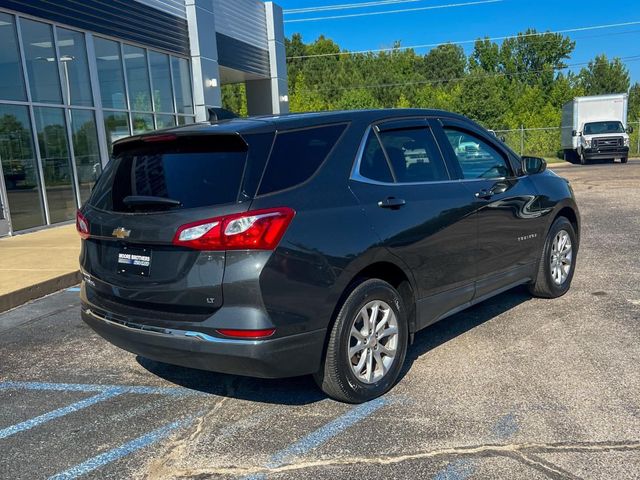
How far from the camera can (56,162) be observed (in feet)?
39.0

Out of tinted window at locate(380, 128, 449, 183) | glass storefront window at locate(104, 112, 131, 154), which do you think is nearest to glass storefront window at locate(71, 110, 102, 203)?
glass storefront window at locate(104, 112, 131, 154)

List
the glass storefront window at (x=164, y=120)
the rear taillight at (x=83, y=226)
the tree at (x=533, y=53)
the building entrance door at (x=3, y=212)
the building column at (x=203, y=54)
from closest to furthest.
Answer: the rear taillight at (x=83, y=226), the building entrance door at (x=3, y=212), the glass storefront window at (x=164, y=120), the building column at (x=203, y=54), the tree at (x=533, y=53)

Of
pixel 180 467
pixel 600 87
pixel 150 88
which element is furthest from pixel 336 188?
pixel 600 87

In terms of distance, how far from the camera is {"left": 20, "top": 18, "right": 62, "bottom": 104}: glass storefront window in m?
11.2

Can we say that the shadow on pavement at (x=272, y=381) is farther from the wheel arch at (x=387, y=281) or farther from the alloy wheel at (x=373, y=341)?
the wheel arch at (x=387, y=281)

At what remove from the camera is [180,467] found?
115 inches

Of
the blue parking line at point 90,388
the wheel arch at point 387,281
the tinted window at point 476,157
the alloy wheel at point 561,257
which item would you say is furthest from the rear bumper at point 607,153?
the blue parking line at point 90,388

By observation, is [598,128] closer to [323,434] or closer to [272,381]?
[272,381]

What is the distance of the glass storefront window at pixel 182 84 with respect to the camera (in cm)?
1617

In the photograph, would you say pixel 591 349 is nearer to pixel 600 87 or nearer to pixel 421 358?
pixel 421 358

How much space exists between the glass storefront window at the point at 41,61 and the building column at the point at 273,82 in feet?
36.6

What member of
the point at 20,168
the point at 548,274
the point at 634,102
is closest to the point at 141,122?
the point at 20,168

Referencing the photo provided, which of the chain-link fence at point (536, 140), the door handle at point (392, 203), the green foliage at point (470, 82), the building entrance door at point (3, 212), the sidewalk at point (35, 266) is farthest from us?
the green foliage at point (470, 82)

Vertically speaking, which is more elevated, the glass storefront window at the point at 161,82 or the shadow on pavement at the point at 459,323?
the glass storefront window at the point at 161,82
